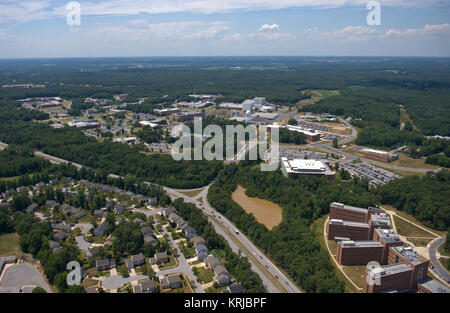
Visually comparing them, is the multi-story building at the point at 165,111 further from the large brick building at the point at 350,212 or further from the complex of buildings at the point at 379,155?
the large brick building at the point at 350,212

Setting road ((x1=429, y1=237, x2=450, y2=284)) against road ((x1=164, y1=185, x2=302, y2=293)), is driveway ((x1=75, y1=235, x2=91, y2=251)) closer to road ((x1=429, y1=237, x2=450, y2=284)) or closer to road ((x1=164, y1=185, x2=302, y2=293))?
road ((x1=164, y1=185, x2=302, y2=293))

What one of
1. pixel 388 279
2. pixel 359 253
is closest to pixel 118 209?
pixel 359 253

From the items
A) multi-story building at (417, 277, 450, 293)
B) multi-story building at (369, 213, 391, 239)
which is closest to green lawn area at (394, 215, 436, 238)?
multi-story building at (369, 213, 391, 239)

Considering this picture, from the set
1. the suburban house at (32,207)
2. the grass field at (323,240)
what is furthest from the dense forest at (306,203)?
the suburban house at (32,207)

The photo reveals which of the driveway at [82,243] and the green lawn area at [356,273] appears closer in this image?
the green lawn area at [356,273]
